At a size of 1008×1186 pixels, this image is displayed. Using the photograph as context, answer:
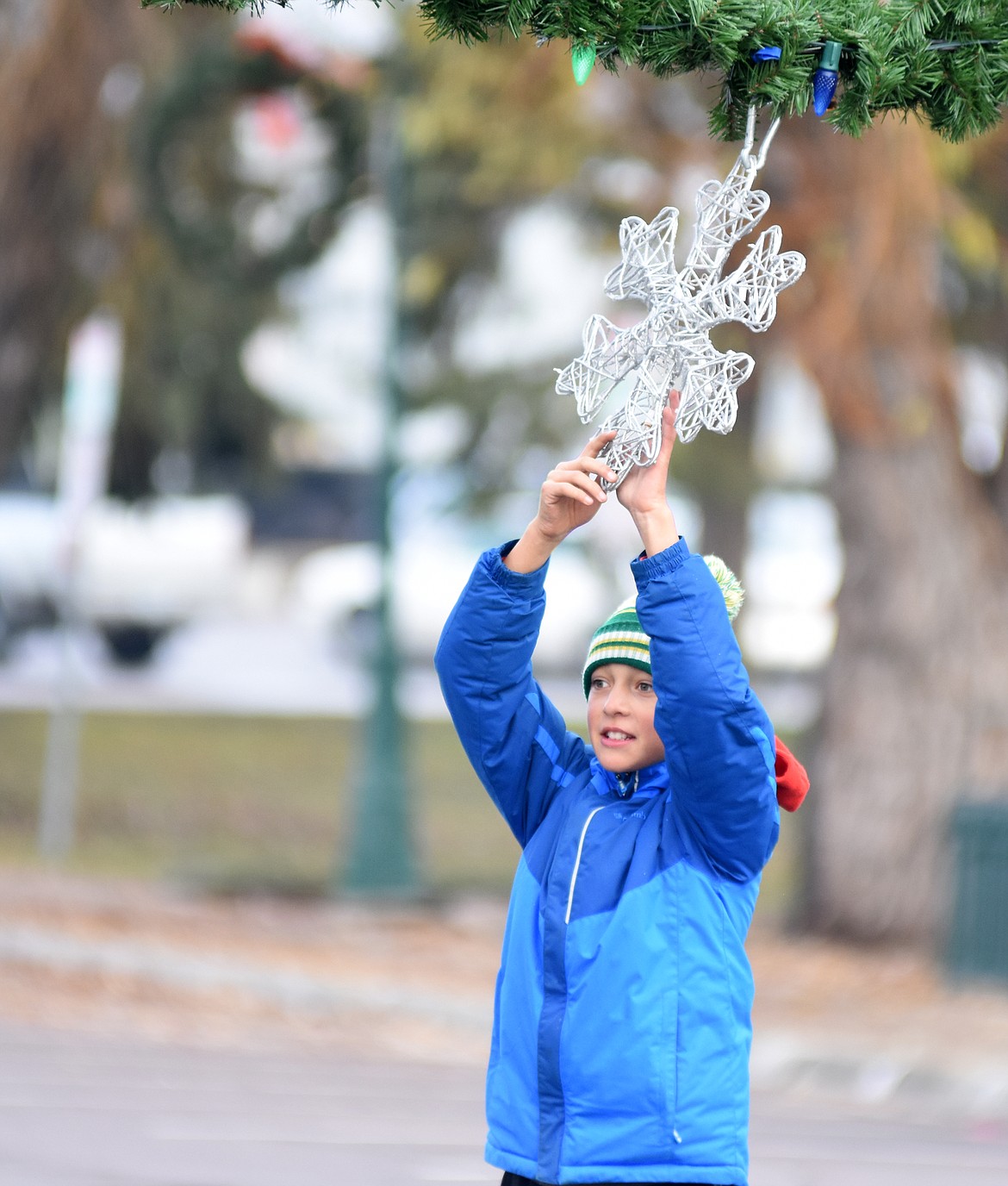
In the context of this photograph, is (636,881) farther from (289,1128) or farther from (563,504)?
(289,1128)

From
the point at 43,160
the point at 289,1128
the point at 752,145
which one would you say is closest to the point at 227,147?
the point at 43,160

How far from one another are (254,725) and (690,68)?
17.0m

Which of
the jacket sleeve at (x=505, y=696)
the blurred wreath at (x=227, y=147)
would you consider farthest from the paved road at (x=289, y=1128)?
the blurred wreath at (x=227, y=147)

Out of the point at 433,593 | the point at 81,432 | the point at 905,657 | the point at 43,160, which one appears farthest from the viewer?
the point at 433,593

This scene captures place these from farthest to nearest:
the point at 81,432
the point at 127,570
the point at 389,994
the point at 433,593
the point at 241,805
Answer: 1. the point at 433,593
2. the point at 127,570
3. the point at 241,805
4. the point at 81,432
5. the point at 389,994

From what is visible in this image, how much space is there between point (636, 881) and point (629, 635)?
1.36 feet

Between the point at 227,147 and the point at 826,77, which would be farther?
the point at 227,147

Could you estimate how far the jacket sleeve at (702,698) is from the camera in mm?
3041

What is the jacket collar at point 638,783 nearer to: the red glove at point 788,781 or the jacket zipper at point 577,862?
the jacket zipper at point 577,862

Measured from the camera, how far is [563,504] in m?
3.16

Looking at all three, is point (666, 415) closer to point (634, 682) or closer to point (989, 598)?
point (634, 682)

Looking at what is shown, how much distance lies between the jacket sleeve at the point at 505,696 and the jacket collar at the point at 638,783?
10 cm

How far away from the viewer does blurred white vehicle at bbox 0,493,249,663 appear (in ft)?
81.7

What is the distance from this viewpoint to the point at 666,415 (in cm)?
315
